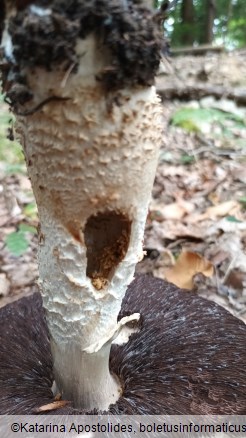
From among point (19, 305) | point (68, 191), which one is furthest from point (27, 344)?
point (68, 191)

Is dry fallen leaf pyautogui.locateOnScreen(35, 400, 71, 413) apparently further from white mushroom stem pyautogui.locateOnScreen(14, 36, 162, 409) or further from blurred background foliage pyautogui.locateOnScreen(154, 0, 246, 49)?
blurred background foliage pyautogui.locateOnScreen(154, 0, 246, 49)

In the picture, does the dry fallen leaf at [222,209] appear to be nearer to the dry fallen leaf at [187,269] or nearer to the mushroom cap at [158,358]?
the dry fallen leaf at [187,269]

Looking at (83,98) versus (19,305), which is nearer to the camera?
(83,98)

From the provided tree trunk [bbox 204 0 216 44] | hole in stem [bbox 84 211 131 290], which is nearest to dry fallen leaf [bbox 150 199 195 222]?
hole in stem [bbox 84 211 131 290]

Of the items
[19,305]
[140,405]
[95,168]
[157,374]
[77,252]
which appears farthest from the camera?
[19,305]

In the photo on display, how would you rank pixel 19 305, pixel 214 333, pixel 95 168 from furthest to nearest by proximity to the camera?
pixel 19 305 → pixel 214 333 → pixel 95 168

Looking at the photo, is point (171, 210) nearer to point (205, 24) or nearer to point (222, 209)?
point (222, 209)

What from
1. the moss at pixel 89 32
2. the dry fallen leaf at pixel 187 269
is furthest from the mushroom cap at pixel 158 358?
the moss at pixel 89 32

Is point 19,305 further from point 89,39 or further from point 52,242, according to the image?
point 89,39
